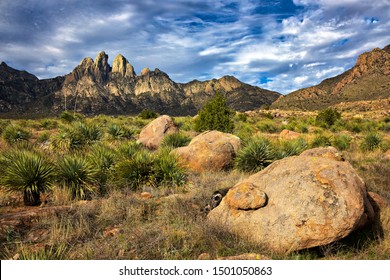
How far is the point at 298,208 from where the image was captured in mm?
5098

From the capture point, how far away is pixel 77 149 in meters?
13.7

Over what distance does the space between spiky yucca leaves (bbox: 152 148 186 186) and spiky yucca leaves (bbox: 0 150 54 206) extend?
313cm

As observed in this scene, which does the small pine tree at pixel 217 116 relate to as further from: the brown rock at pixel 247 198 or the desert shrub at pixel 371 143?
the brown rock at pixel 247 198

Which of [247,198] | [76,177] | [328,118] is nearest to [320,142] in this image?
[247,198]

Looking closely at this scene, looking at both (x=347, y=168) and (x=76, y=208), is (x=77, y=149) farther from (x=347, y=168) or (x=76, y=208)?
(x=347, y=168)

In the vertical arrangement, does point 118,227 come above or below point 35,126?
below

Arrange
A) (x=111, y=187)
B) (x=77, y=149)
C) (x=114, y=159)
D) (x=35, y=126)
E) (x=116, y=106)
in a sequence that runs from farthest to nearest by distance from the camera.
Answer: (x=116, y=106) < (x=35, y=126) < (x=77, y=149) < (x=114, y=159) < (x=111, y=187)

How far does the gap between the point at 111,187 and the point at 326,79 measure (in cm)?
12244

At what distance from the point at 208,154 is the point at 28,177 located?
6.74 metres

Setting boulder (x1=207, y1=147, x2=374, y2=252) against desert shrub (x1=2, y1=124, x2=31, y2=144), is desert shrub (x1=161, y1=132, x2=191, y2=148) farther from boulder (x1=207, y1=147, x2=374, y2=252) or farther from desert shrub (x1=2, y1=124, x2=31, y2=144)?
boulder (x1=207, y1=147, x2=374, y2=252)

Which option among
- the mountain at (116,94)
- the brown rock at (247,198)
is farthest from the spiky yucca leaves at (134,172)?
the mountain at (116,94)

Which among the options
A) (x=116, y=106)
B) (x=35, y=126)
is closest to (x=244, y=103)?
(x=116, y=106)

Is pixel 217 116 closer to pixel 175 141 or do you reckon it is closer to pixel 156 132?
pixel 156 132

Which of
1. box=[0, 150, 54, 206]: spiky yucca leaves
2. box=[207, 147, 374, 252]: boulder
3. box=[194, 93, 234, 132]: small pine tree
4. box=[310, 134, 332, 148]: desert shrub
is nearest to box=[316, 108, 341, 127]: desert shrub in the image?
box=[310, 134, 332, 148]: desert shrub
